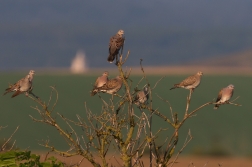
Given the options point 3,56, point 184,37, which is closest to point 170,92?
point 3,56

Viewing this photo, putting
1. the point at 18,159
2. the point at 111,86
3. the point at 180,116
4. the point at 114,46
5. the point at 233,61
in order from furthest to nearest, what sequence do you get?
the point at 233,61
the point at 180,116
the point at 114,46
the point at 111,86
the point at 18,159

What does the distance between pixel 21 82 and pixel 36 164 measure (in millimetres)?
5206

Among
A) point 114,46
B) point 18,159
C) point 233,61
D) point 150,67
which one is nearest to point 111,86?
point 114,46

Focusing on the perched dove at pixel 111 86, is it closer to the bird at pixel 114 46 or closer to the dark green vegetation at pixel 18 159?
the bird at pixel 114 46

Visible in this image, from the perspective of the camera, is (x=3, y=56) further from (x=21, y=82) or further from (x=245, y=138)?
(x=21, y=82)

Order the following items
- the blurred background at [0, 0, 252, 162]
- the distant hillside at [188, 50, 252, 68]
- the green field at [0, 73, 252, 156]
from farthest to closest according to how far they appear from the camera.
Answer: the distant hillside at [188, 50, 252, 68], the blurred background at [0, 0, 252, 162], the green field at [0, 73, 252, 156]

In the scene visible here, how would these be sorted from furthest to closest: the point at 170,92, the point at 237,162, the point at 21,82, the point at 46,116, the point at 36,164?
the point at 170,92
the point at 237,162
the point at 21,82
the point at 46,116
the point at 36,164

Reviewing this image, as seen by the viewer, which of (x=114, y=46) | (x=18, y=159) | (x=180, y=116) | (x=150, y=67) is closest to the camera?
(x=18, y=159)

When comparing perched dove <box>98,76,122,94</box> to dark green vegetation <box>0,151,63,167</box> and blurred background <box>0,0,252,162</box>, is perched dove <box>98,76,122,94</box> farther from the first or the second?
blurred background <box>0,0,252,162</box>

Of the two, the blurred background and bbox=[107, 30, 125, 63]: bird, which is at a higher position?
the blurred background

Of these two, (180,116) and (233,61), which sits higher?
(233,61)

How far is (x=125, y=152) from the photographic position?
6.35 m

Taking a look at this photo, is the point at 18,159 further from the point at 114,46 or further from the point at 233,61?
the point at 233,61

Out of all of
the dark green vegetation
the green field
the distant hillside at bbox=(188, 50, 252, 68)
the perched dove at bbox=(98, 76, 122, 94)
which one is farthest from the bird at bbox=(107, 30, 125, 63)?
the distant hillside at bbox=(188, 50, 252, 68)
